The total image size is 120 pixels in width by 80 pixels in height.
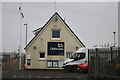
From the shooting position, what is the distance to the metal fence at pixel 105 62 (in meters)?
15.1

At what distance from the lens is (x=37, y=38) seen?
3547 cm

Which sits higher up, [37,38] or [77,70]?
[37,38]

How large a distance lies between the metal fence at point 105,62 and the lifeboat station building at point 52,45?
50.9 feet

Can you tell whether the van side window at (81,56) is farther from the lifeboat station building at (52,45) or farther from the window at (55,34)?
the window at (55,34)

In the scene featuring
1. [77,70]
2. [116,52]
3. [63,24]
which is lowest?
[77,70]

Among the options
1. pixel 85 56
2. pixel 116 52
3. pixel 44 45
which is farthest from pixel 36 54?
pixel 116 52

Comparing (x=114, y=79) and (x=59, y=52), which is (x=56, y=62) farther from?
(x=114, y=79)

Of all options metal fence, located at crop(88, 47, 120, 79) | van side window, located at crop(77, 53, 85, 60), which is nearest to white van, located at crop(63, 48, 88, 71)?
van side window, located at crop(77, 53, 85, 60)

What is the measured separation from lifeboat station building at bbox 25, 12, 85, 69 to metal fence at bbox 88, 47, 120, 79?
15.5 meters

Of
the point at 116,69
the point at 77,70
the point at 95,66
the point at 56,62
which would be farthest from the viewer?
the point at 56,62

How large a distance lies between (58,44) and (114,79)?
2019cm

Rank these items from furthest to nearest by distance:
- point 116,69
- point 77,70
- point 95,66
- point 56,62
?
point 56,62
point 77,70
point 95,66
point 116,69

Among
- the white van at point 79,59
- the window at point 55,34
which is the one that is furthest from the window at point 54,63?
the white van at point 79,59

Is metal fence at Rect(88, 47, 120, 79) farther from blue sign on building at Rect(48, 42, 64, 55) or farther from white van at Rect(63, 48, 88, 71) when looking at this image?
blue sign on building at Rect(48, 42, 64, 55)
